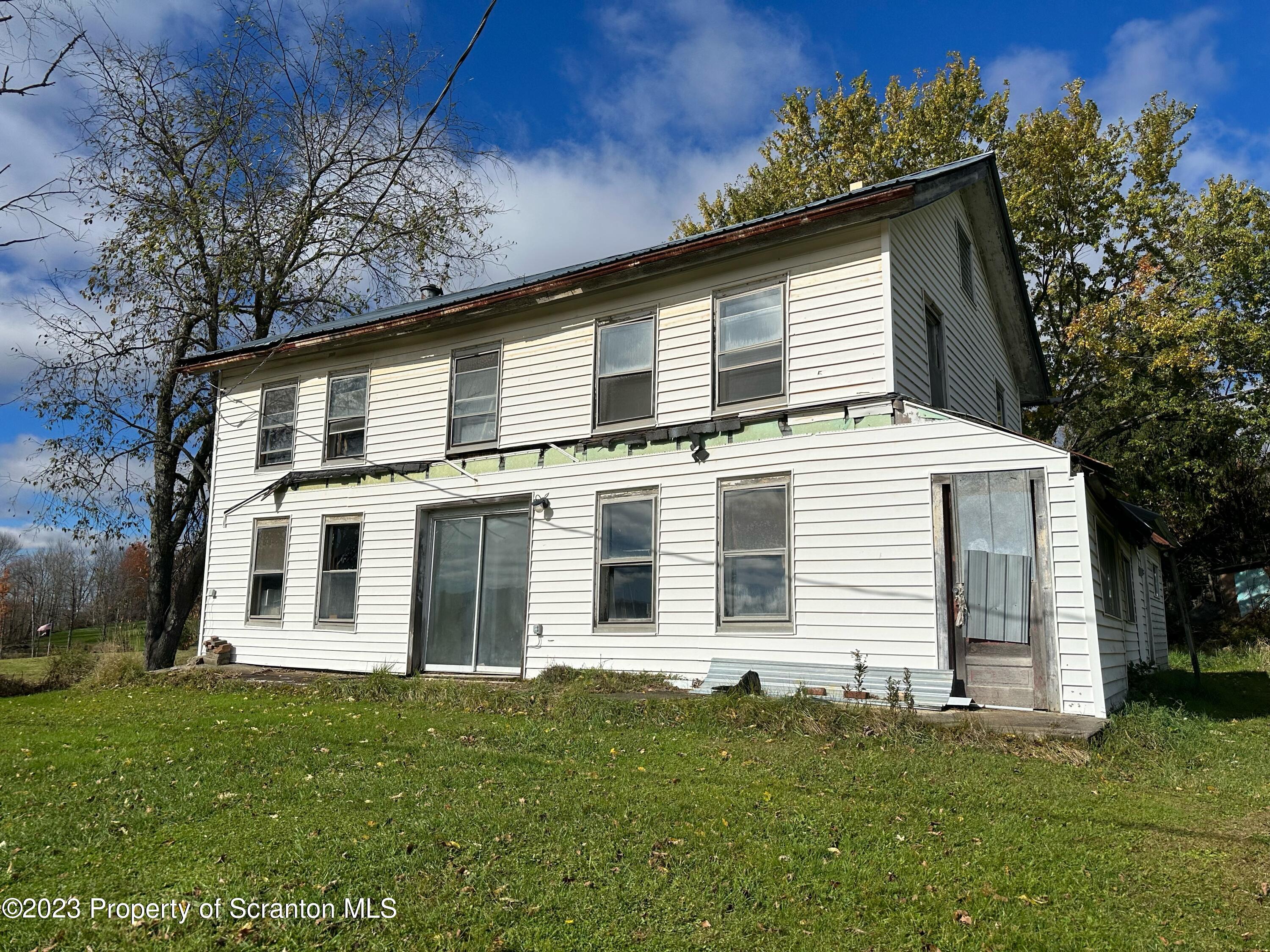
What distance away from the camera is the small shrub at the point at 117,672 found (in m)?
14.2

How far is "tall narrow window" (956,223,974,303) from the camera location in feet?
44.9

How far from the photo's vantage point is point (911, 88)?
2503 cm

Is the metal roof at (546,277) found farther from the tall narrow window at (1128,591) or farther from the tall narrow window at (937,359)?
the tall narrow window at (1128,591)

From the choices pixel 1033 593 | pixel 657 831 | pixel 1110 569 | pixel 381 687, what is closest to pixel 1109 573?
pixel 1110 569

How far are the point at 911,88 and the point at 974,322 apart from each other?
45.9 ft

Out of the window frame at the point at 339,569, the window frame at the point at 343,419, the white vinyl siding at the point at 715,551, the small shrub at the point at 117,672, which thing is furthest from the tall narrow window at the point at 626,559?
the small shrub at the point at 117,672

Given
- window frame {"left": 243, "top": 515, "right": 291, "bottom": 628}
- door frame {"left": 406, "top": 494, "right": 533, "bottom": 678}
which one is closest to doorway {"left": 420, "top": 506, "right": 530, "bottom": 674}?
door frame {"left": 406, "top": 494, "right": 533, "bottom": 678}

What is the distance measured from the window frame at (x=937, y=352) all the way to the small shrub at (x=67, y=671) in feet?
49.6

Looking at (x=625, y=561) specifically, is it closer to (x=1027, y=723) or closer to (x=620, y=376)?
(x=620, y=376)

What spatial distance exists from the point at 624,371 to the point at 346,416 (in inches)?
222

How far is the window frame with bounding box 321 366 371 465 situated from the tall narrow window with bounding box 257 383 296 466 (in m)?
0.79

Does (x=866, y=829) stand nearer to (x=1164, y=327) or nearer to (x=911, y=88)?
(x=1164, y=327)

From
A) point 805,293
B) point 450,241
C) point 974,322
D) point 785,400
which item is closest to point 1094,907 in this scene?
point 785,400

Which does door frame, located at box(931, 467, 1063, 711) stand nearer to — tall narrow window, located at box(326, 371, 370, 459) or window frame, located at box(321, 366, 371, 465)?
window frame, located at box(321, 366, 371, 465)
